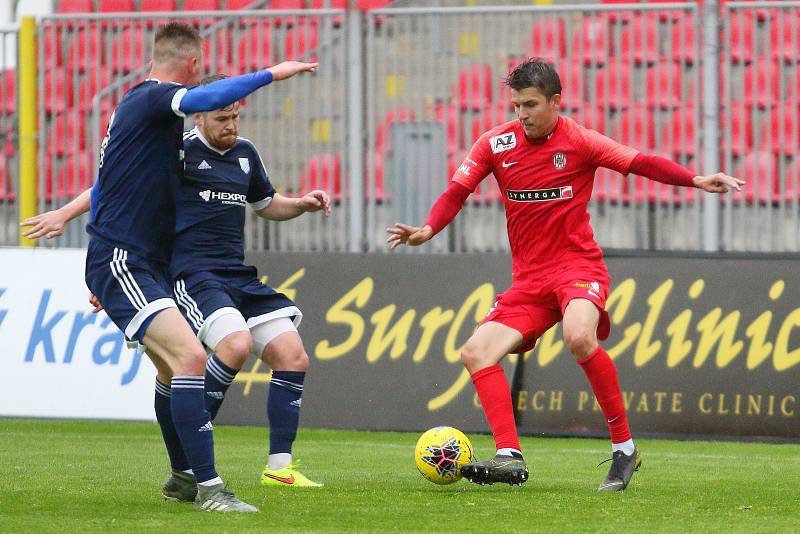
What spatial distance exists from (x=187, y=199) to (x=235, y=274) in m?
0.42

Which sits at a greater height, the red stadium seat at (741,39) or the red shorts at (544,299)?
the red stadium seat at (741,39)

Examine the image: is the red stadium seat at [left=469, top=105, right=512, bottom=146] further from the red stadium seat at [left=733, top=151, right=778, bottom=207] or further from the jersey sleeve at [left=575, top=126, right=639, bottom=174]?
the jersey sleeve at [left=575, top=126, right=639, bottom=174]

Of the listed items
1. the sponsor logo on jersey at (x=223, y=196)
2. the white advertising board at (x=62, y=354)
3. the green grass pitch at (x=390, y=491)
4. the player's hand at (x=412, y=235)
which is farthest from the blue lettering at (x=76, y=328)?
the player's hand at (x=412, y=235)

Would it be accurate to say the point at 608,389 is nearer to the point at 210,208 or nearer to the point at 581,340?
the point at 581,340

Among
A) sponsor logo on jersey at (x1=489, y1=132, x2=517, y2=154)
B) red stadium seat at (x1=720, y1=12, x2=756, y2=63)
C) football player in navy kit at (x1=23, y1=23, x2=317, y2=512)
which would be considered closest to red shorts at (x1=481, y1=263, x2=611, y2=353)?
sponsor logo on jersey at (x1=489, y1=132, x2=517, y2=154)

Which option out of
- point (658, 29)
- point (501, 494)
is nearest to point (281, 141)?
point (658, 29)

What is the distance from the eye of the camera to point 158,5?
47.1ft

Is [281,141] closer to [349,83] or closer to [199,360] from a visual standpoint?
[349,83]

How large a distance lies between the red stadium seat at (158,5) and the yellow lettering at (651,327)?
632 centimetres

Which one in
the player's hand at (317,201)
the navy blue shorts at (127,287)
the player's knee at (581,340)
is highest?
the player's hand at (317,201)

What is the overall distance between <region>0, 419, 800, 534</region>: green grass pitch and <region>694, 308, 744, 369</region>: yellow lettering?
588 mm

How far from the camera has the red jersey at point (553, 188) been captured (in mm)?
7043

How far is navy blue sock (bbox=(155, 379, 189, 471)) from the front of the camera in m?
6.34

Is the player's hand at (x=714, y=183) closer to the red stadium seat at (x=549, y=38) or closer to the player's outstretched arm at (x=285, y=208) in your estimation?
the player's outstretched arm at (x=285, y=208)
